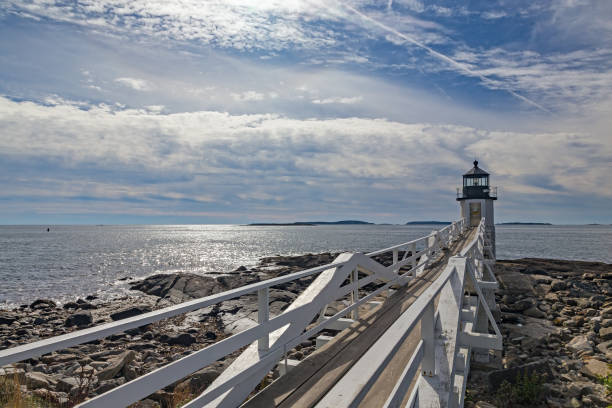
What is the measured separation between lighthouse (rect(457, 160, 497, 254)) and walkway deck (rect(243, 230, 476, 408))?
32.0 metres

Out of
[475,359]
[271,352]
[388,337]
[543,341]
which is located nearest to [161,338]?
[475,359]

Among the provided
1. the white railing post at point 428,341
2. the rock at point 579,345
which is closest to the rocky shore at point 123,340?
the white railing post at point 428,341

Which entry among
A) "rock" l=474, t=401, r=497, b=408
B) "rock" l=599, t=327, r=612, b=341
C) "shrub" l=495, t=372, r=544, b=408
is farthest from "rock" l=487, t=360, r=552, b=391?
"rock" l=599, t=327, r=612, b=341

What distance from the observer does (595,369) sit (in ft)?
33.1

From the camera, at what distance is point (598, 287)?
81.9 feet

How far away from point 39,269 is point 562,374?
4690cm

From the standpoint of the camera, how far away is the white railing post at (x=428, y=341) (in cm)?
287

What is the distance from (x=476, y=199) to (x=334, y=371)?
34.9 metres

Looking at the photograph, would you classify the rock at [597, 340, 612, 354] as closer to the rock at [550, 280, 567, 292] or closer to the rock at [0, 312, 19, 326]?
the rock at [550, 280, 567, 292]

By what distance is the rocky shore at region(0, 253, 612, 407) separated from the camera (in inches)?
321

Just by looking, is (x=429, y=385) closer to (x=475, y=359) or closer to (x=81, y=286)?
(x=475, y=359)

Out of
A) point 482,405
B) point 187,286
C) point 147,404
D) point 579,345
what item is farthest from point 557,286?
point 147,404

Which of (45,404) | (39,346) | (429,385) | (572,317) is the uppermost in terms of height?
(39,346)

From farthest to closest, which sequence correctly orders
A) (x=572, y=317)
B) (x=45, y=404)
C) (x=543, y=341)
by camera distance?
(x=572, y=317), (x=543, y=341), (x=45, y=404)
